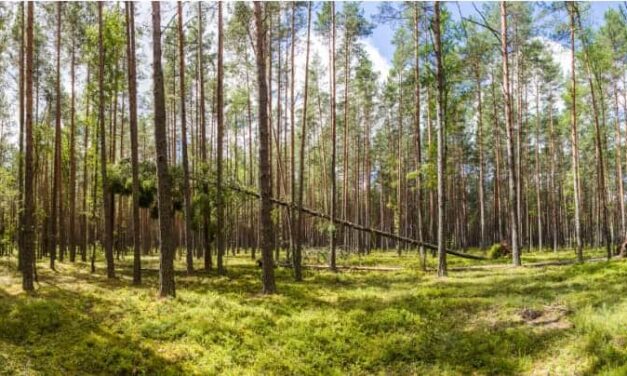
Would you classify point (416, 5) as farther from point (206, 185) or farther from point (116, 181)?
point (116, 181)

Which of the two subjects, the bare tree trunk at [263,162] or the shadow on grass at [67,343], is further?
the bare tree trunk at [263,162]

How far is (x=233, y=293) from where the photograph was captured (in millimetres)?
13961

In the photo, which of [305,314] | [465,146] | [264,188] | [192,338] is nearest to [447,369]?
[305,314]

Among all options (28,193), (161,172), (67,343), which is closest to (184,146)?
(161,172)

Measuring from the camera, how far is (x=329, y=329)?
33.3 ft

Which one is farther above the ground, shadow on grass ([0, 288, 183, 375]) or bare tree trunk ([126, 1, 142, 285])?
bare tree trunk ([126, 1, 142, 285])

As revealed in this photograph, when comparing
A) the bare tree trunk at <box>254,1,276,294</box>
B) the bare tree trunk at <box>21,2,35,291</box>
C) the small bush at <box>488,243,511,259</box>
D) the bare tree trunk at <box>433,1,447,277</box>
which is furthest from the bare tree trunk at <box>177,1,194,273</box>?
the small bush at <box>488,243,511,259</box>

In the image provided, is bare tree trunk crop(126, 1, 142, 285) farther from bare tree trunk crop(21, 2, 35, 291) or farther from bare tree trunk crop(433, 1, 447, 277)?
bare tree trunk crop(433, 1, 447, 277)

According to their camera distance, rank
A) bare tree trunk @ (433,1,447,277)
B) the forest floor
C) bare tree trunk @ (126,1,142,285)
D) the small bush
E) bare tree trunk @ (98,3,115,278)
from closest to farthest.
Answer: the forest floor < bare tree trunk @ (126,1,142,285) < bare tree trunk @ (433,1,447,277) < bare tree trunk @ (98,3,115,278) < the small bush

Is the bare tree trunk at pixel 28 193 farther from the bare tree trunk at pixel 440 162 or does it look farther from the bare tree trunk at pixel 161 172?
the bare tree trunk at pixel 440 162

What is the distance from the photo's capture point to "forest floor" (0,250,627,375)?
8.15 metres

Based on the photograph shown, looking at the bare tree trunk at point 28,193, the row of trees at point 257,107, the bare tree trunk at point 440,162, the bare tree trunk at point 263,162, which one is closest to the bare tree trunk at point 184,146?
the row of trees at point 257,107

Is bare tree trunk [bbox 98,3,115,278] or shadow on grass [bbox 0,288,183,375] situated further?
bare tree trunk [bbox 98,3,115,278]

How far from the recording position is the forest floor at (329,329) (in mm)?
8148
